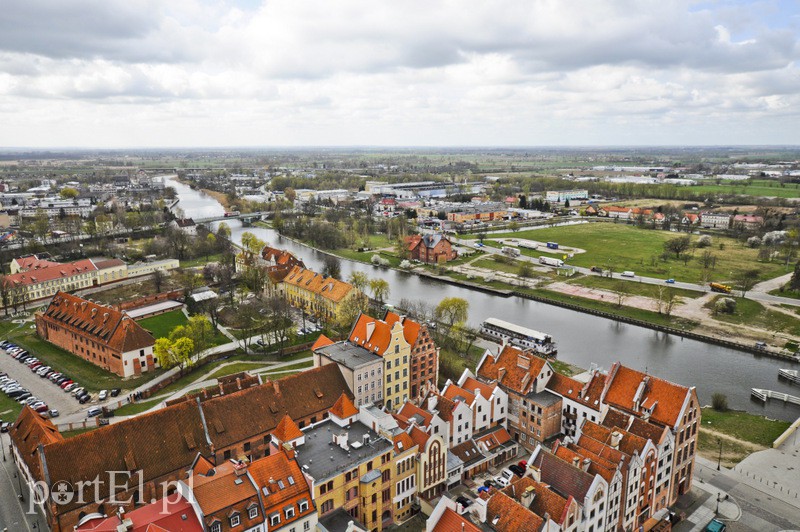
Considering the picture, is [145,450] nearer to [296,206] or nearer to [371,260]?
[371,260]

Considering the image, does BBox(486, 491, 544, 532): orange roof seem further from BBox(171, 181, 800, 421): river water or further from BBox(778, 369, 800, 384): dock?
BBox(778, 369, 800, 384): dock

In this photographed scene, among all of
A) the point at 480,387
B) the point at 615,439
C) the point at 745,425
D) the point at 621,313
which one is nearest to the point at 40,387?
the point at 480,387

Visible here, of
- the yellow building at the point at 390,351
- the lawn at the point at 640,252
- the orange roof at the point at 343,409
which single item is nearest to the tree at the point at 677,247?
the lawn at the point at 640,252

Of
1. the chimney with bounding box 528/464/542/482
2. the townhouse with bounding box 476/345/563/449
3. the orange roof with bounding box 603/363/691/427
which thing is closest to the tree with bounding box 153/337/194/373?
the townhouse with bounding box 476/345/563/449

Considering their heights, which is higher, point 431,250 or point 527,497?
point 527,497

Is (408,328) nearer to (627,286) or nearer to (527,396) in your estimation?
(527,396)
